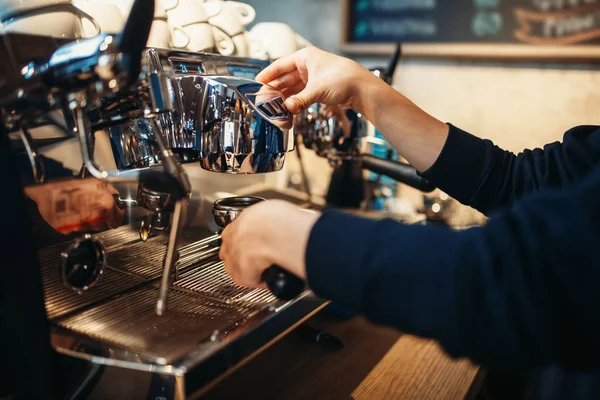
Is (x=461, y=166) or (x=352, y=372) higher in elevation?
(x=461, y=166)

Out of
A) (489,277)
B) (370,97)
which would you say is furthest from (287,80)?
(489,277)

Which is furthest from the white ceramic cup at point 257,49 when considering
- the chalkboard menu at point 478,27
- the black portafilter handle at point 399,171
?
the chalkboard menu at point 478,27

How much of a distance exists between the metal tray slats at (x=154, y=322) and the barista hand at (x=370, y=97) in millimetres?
316

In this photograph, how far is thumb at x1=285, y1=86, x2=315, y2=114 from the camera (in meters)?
0.62

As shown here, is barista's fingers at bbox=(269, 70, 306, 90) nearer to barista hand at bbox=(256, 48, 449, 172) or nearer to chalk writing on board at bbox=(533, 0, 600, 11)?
barista hand at bbox=(256, 48, 449, 172)

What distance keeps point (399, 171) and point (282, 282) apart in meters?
0.44

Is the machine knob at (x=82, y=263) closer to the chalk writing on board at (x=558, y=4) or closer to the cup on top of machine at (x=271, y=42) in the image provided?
the cup on top of machine at (x=271, y=42)

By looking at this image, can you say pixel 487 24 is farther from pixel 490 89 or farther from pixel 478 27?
pixel 490 89

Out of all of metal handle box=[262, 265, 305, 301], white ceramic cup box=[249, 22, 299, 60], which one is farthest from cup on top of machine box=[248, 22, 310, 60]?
metal handle box=[262, 265, 305, 301]

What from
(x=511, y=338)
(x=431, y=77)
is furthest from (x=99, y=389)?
(x=431, y=77)

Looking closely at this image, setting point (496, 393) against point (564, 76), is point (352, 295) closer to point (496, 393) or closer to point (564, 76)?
point (496, 393)

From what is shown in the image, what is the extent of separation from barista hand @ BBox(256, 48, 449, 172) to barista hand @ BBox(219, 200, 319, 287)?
0.96ft

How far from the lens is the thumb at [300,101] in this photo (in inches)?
24.3

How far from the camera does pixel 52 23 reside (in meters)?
0.50
